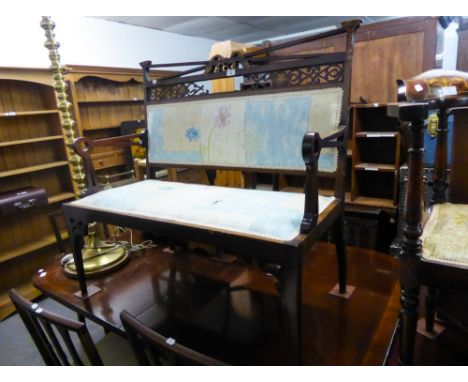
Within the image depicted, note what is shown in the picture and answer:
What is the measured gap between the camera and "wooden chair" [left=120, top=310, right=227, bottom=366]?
0.61 m

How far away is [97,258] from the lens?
1758 millimetres

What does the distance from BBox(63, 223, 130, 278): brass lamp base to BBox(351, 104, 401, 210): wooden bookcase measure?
1.79 metres

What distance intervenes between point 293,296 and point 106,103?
9.38ft

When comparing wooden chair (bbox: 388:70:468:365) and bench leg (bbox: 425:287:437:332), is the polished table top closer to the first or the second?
bench leg (bbox: 425:287:437:332)

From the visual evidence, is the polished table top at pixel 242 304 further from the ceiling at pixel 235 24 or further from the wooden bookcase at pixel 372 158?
the ceiling at pixel 235 24

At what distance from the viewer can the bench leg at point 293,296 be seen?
861mm

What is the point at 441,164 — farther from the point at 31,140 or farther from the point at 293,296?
the point at 31,140

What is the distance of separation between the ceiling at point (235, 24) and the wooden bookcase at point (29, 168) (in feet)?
4.48

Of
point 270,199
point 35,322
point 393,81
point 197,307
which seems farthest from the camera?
point 393,81

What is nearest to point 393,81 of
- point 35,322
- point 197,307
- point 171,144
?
point 171,144

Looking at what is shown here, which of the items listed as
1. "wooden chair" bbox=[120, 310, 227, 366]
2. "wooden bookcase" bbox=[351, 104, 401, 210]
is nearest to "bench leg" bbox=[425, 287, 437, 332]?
"wooden chair" bbox=[120, 310, 227, 366]
